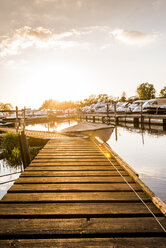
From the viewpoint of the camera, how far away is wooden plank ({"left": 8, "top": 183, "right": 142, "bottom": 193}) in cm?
327

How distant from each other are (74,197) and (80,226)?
78cm

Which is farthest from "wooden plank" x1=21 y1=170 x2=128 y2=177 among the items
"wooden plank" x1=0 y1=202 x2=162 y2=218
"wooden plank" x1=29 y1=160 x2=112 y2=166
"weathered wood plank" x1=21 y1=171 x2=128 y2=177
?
"wooden plank" x1=0 y1=202 x2=162 y2=218

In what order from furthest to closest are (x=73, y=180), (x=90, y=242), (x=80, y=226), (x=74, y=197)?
(x=73, y=180), (x=74, y=197), (x=80, y=226), (x=90, y=242)

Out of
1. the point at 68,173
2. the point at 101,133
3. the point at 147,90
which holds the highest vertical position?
the point at 147,90

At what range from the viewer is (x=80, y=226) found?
7.13ft

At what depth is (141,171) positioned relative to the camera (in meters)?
8.85

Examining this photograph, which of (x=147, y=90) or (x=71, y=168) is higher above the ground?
(x=147, y=90)

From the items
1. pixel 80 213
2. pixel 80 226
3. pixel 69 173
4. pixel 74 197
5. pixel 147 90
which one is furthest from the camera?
pixel 147 90

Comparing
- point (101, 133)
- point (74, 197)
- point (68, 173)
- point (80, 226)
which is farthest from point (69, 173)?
point (101, 133)

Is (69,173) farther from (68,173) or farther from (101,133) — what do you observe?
(101,133)

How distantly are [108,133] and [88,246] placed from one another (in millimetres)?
13342

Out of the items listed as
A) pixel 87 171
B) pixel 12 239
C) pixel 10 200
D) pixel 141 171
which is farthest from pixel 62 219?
pixel 141 171

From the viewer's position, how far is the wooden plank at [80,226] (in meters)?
2.06

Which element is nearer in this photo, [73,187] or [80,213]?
[80,213]
